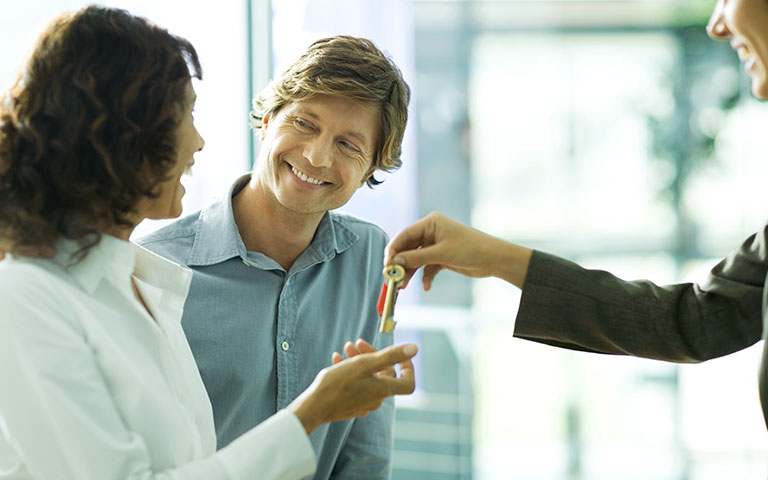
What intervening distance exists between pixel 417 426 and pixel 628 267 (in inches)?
46.4

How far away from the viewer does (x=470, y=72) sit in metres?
3.46

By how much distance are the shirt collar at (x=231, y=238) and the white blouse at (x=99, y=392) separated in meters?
0.44

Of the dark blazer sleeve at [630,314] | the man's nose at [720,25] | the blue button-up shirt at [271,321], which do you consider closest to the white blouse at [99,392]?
the blue button-up shirt at [271,321]

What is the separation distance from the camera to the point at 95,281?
1.09 m

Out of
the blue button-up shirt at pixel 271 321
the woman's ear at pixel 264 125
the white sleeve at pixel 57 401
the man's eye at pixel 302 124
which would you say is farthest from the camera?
the woman's ear at pixel 264 125

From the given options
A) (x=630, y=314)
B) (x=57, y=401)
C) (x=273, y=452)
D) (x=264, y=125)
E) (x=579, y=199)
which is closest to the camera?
(x=57, y=401)

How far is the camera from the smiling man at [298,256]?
64.7 inches

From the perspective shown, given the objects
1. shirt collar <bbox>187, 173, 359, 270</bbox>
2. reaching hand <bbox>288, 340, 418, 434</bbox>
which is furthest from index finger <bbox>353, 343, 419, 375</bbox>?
shirt collar <bbox>187, 173, 359, 270</bbox>

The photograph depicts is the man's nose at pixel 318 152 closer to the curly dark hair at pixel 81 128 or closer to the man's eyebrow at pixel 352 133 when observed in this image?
the man's eyebrow at pixel 352 133

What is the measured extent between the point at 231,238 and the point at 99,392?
0.71m

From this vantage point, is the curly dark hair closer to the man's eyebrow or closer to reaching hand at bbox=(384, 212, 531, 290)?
reaching hand at bbox=(384, 212, 531, 290)

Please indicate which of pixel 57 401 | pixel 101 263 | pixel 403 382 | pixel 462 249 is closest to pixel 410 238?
pixel 462 249

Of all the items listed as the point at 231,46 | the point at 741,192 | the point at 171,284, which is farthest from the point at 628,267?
the point at 171,284

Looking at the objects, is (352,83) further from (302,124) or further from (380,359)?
(380,359)
